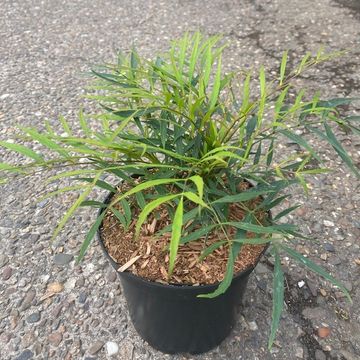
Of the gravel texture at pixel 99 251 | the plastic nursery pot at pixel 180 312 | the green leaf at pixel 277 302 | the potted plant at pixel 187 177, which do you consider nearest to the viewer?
the green leaf at pixel 277 302

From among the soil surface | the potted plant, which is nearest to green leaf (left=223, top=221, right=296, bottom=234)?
the potted plant

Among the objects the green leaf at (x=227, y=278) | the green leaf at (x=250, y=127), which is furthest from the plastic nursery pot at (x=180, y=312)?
the green leaf at (x=250, y=127)

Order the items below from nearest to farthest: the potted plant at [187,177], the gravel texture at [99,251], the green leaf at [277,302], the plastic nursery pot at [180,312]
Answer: the green leaf at [277,302]
the potted plant at [187,177]
the plastic nursery pot at [180,312]
the gravel texture at [99,251]

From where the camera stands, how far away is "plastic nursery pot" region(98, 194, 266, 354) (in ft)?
2.54

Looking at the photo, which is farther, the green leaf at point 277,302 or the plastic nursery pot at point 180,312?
the plastic nursery pot at point 180,312

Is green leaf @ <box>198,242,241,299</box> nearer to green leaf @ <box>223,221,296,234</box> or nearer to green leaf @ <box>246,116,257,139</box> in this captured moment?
green leaf @ <box>223,221,296,234</box>

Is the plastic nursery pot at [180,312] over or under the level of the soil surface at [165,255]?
under

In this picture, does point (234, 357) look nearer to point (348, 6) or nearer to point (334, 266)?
point (334, 266)

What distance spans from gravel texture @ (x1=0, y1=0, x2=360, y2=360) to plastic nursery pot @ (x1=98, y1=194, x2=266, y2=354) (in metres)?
0.05

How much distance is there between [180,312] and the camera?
828 millimetres

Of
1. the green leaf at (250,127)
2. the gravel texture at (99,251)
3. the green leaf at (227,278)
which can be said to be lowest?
the gravel texture at (99,251)

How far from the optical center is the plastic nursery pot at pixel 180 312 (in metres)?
0.77

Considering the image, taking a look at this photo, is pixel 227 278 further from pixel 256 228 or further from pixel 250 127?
pixel 250 127

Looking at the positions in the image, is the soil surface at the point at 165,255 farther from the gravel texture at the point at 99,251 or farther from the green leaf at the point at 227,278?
the gravel texture at the point at 99,251
